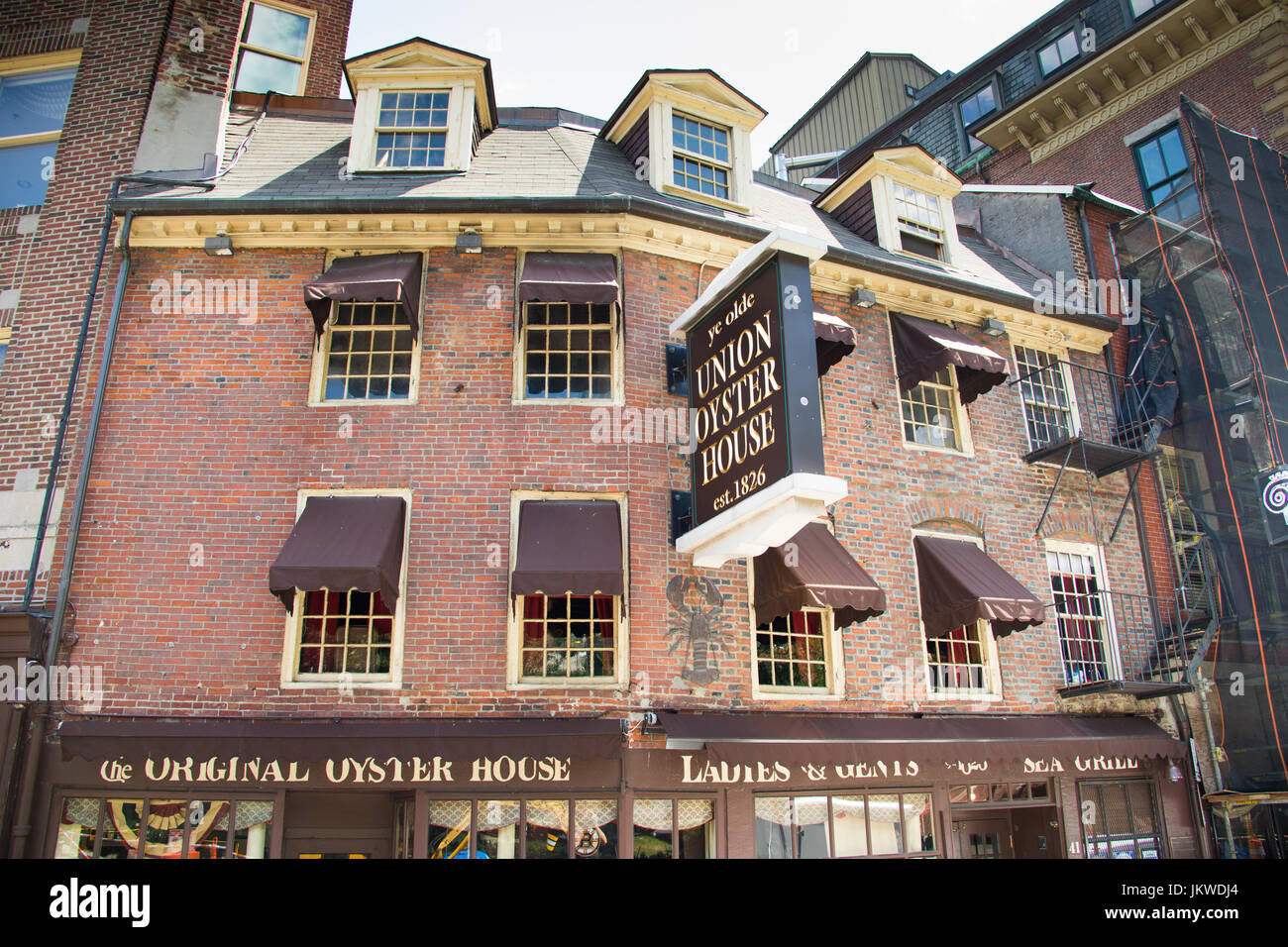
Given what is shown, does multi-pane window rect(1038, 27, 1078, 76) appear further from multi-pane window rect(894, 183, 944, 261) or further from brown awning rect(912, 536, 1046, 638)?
brown awning rect(912, 536, 1046, 638)

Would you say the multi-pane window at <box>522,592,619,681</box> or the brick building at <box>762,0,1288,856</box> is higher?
the brick building at <box>762,0,1288,856</box>

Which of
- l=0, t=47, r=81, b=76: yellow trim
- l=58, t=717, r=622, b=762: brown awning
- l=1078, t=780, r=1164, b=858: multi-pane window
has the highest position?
l=0, t=47, r=81, b=76: yellow trim

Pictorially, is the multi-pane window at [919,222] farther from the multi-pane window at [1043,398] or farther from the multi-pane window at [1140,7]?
the multi-pane window at [1140,7]

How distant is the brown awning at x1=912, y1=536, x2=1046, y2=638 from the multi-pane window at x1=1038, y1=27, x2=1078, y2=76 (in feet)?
54.2

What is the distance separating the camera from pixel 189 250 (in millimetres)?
10422

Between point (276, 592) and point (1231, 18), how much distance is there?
21435 millimetres

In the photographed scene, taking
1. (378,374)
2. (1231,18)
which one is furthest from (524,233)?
(1231,18)

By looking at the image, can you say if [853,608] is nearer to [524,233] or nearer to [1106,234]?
[524,233]

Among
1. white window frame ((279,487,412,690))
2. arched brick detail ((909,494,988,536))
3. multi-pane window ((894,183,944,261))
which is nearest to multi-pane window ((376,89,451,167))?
white window frame ((279,487,412,690))

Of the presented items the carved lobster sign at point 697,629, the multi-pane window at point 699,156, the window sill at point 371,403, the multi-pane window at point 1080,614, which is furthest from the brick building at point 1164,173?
the window sill at point 371,403

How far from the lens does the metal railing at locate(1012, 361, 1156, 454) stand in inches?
510

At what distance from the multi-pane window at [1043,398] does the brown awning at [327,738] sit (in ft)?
27.0

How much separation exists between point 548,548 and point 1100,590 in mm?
8024

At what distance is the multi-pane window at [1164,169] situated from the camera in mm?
16547
